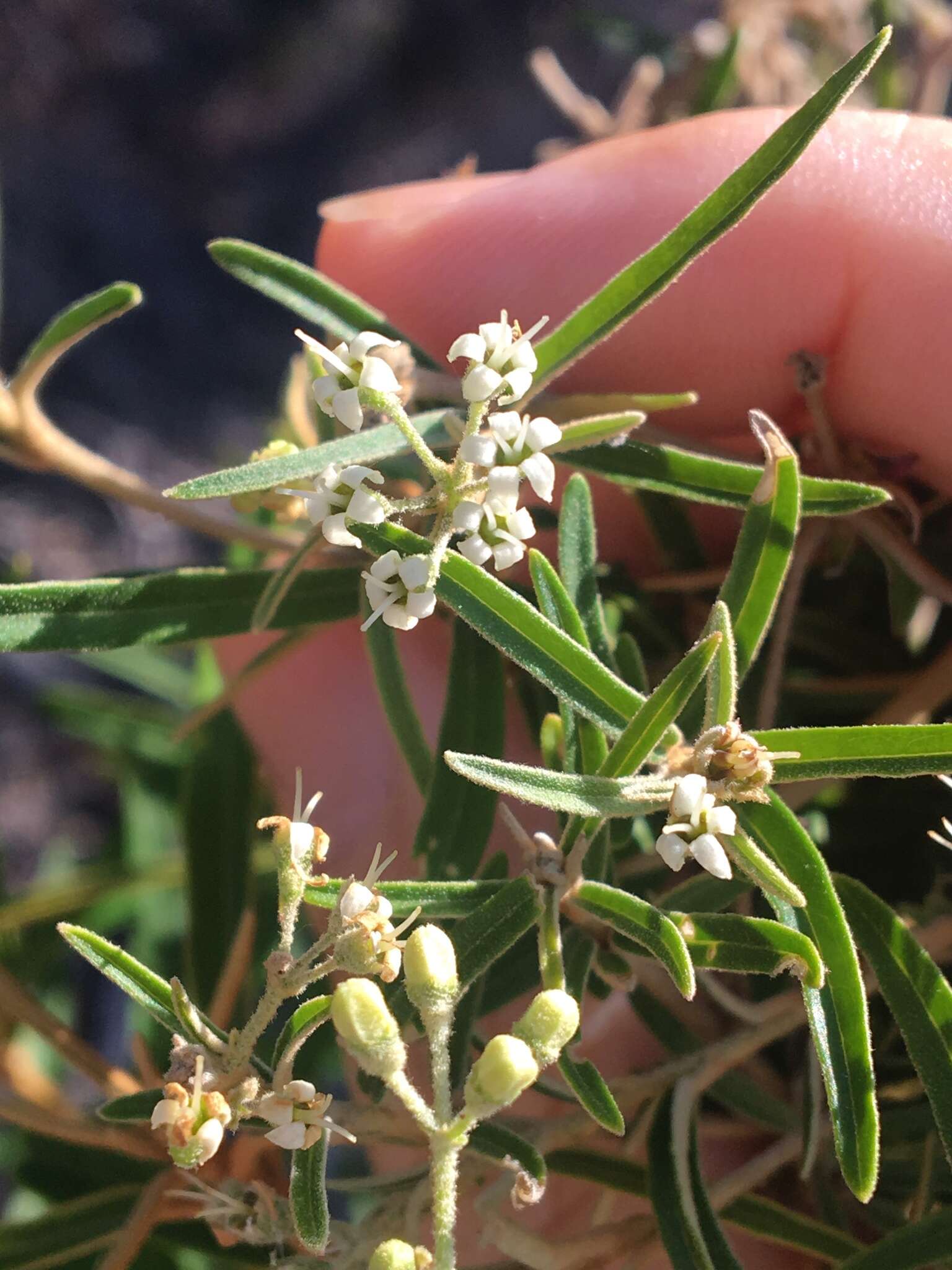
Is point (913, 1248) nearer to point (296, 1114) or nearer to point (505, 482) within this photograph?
point (296, 1114)

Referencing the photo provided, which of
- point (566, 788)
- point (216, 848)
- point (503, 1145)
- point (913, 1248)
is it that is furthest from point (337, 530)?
point (216, 848)

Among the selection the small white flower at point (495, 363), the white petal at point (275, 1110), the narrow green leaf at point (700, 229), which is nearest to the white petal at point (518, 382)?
the small white flower at point (495, 363)

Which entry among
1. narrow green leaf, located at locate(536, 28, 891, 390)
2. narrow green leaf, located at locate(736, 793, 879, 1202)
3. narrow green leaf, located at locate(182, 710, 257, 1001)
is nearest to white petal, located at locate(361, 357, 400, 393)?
narrow green leaf, located at locate(536, 28, 891, 390)

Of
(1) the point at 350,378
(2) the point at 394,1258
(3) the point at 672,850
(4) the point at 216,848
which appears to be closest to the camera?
(2) the point at 394,1258

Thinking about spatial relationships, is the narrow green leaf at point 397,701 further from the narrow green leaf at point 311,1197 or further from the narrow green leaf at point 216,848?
the narrow green leaf at point 216,848

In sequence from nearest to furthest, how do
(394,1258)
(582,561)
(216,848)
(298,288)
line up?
(394,1258) → (582,561) → (298,288) → (216,848)

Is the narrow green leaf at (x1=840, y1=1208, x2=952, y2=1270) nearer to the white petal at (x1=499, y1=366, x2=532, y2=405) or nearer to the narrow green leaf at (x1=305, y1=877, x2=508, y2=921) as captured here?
the narrow green leaf at (x1=305, y1=877, x2=508, y2=921)
